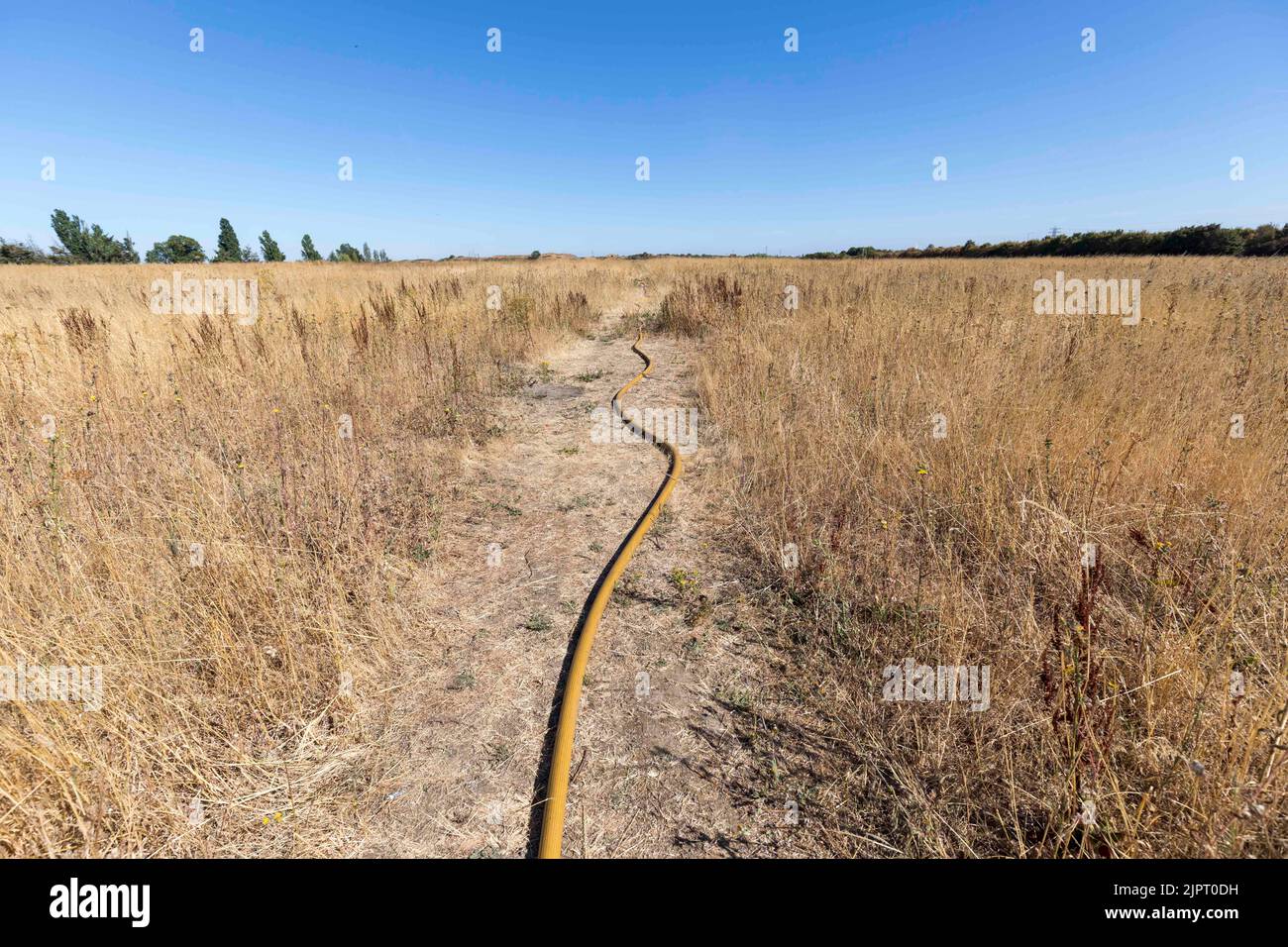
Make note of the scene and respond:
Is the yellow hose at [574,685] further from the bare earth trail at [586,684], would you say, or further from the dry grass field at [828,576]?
the dry grass field at [828,576]

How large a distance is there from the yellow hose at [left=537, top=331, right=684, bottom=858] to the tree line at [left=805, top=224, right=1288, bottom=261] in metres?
20.3

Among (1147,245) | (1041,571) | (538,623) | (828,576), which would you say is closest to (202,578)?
(538,623)

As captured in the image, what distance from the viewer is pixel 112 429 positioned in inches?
139

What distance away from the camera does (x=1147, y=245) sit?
23.9 meters

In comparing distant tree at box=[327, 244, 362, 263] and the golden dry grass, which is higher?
distant tree at box=[327, 244, 362, 263]

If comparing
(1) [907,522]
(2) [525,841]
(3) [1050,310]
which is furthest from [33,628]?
(3) [1050,310]

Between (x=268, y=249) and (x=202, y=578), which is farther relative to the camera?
(x=268, y=249)

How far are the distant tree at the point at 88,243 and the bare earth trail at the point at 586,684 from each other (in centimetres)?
5700

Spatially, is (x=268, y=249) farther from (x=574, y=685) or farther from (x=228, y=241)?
(x=574, y=685)

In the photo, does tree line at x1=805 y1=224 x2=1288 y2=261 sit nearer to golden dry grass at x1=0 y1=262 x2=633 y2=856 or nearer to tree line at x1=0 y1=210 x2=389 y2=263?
golden dry grass at x1=0 y1=262 x2=633 y2=856

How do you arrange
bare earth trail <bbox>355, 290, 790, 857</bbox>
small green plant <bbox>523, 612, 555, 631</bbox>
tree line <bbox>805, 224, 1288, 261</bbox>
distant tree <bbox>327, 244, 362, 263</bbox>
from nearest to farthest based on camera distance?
bare earth trail <bbox>355, 290, 790, 857</bbox> → small green plant <bbox>523, 612, 555, 631</bbox> → tree line <bbox>805, 224, 1288, 261</bbox> → distant tree <bbox>327, 244, 362, 263</bbox>

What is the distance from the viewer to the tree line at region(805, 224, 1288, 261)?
59.5ft

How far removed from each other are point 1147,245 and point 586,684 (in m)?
35.8

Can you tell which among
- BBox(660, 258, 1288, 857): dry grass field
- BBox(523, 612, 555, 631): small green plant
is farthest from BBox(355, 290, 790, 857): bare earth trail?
BBox(660, 258, 1288, 857): dry grass field
